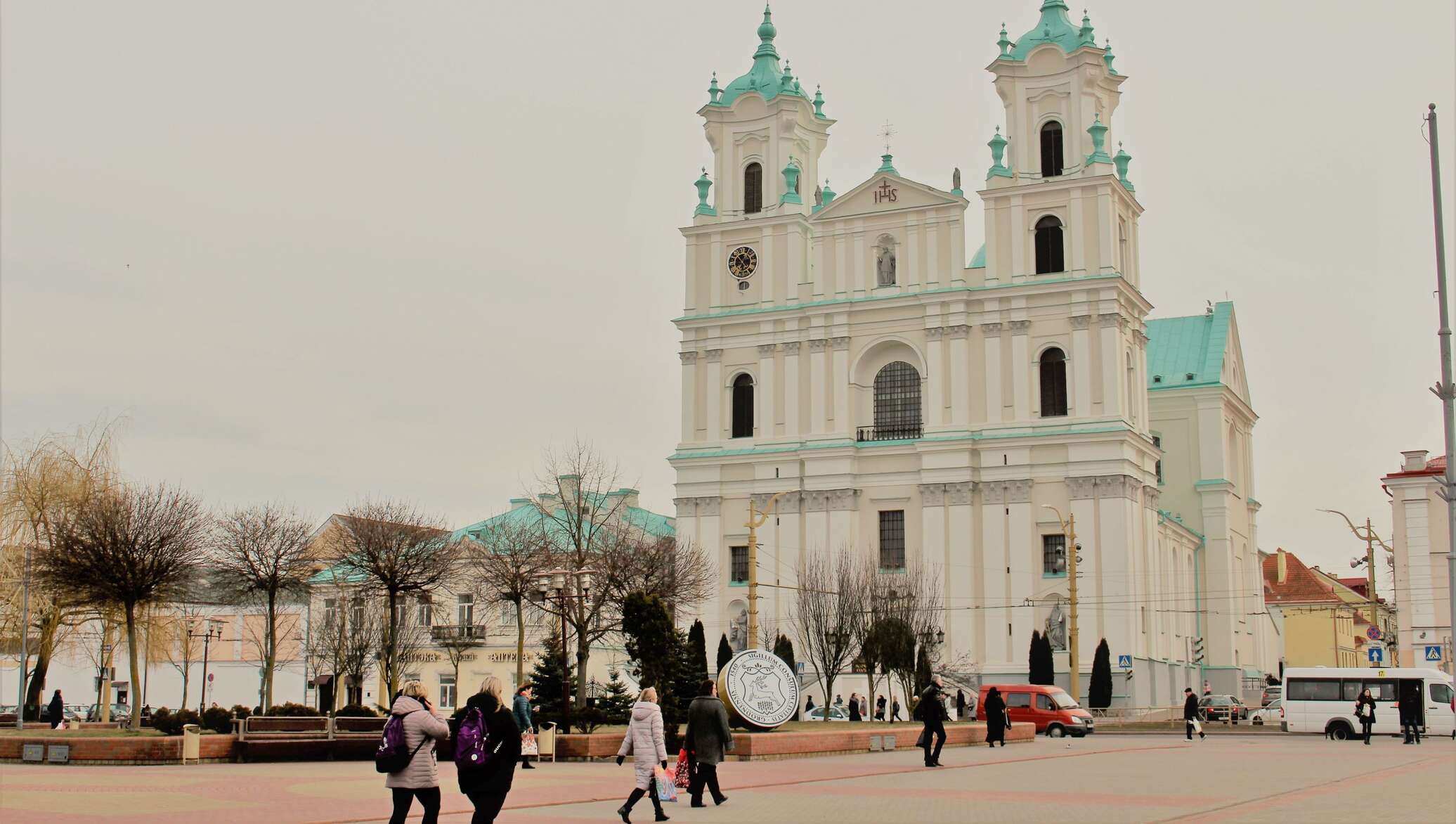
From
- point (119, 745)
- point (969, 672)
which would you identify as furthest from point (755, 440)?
point (119, 745)

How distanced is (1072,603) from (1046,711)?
8.51 m

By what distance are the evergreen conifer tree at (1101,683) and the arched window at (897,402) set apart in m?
13.4

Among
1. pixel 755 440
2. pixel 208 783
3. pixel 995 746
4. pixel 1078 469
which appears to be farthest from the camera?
pixel 755 440

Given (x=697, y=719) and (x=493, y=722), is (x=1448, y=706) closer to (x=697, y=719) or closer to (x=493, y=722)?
(x=697, y=719)

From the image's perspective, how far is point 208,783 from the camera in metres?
23.9

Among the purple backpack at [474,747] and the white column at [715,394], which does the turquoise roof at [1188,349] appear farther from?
the purple backpack at [474,747]

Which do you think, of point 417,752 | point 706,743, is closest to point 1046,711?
point 706,743

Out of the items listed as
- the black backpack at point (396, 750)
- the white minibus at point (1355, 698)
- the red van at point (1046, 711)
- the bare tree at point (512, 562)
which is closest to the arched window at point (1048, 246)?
the red van at point (1046, 711)

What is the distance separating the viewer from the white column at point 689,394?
7662cm

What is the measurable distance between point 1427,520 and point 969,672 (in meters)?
19.2

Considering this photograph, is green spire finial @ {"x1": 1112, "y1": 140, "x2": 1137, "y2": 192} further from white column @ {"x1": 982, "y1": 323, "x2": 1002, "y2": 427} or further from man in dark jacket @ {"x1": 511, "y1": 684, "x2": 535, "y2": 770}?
man in dark jacket @ {"x1": 511, "y1": 684, "x2": 535, "y2": 770}

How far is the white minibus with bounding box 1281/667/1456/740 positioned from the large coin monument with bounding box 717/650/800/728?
20416 millimetres

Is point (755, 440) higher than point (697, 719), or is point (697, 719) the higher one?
point (755, 440)

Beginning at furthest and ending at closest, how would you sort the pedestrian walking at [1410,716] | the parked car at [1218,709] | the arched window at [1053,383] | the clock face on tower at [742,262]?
the clock face on tower at [742,262] → the arched window at [1053,383] → the parked car at [1218,709] → the pedestrian walking at [1410,716]
